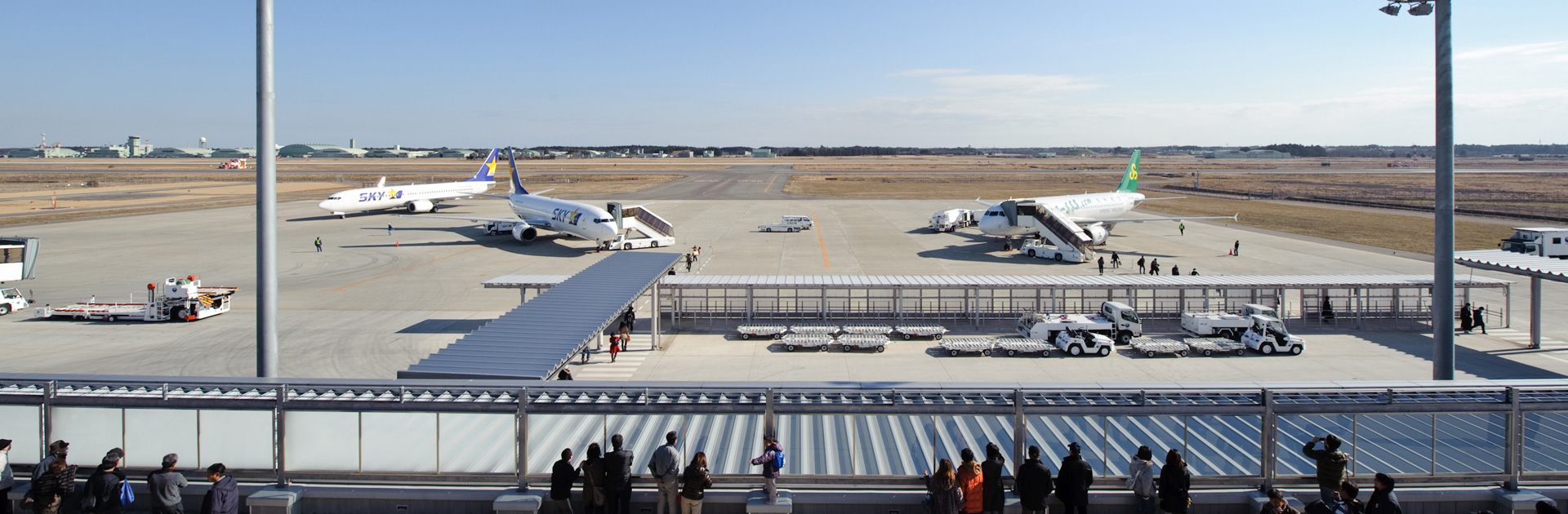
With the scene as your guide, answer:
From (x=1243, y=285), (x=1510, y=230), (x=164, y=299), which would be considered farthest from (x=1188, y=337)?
(x=1510, y=230)

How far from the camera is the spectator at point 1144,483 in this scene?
11.9 meters

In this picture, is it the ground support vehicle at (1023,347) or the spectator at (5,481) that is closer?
the spectator at (5,481)

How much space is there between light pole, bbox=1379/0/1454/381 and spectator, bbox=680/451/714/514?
1320cm

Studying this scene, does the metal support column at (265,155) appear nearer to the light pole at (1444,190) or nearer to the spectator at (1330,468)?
the spectator at (1330,468)

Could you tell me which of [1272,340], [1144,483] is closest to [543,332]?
[1144,483]

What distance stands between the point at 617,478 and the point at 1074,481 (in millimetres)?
6343

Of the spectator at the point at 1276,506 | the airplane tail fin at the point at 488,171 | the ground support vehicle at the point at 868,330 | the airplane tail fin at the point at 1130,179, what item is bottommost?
the ground support vehicle at the point at 868,330

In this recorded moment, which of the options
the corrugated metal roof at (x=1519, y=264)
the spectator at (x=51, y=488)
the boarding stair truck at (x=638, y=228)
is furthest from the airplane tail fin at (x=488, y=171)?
the spectator at (x=51, y=488)

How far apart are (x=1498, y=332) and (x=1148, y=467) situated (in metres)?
38.1

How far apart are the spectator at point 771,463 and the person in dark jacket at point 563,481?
8.36 ft

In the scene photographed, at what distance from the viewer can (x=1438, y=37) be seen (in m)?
15.5

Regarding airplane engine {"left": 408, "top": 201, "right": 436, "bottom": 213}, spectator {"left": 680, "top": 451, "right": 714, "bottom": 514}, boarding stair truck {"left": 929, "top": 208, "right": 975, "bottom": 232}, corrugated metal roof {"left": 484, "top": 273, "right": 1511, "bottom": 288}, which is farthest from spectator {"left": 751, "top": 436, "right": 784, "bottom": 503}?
airplane engine {"left": 408, "top": 201, "right": 436, "bottom": 213}

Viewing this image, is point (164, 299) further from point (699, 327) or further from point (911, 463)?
point (911, 463)

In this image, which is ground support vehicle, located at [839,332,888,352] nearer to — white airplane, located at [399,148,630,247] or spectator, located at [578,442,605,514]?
spectator, located at [578,442,605,514]
